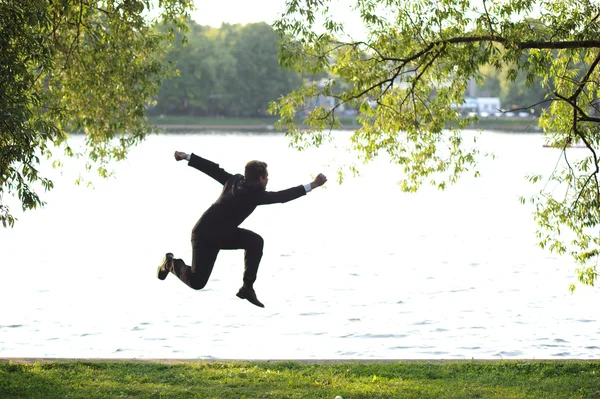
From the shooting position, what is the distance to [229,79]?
481ft

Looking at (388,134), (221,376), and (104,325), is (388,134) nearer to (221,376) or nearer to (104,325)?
(221,376)

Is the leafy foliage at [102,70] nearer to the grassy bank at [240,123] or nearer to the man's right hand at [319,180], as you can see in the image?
the man's right hand at [319,180]

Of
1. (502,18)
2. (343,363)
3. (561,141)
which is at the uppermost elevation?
(502,18)

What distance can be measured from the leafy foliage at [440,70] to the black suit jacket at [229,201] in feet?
13.0

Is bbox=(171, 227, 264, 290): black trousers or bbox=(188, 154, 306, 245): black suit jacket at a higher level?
bbox=(188, 154, 306, 245): black suit jacket

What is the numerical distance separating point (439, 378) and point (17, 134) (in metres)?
5.94

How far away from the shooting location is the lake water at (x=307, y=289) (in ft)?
61.0

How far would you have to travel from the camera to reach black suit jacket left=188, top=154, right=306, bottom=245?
9.43 metres

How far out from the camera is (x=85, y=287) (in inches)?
1030

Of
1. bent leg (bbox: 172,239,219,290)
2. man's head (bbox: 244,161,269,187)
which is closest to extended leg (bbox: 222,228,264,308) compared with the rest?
bent leg (bbox: 172,239,219,290)

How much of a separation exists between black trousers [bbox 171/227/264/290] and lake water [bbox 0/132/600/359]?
4184 mm

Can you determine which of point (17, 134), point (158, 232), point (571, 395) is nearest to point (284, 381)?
point (571, 395)

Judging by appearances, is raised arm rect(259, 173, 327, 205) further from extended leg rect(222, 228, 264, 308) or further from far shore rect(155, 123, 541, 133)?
far shore rect(155, 123, 541, 133)

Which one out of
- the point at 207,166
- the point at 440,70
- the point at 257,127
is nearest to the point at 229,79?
the point at 257,127
